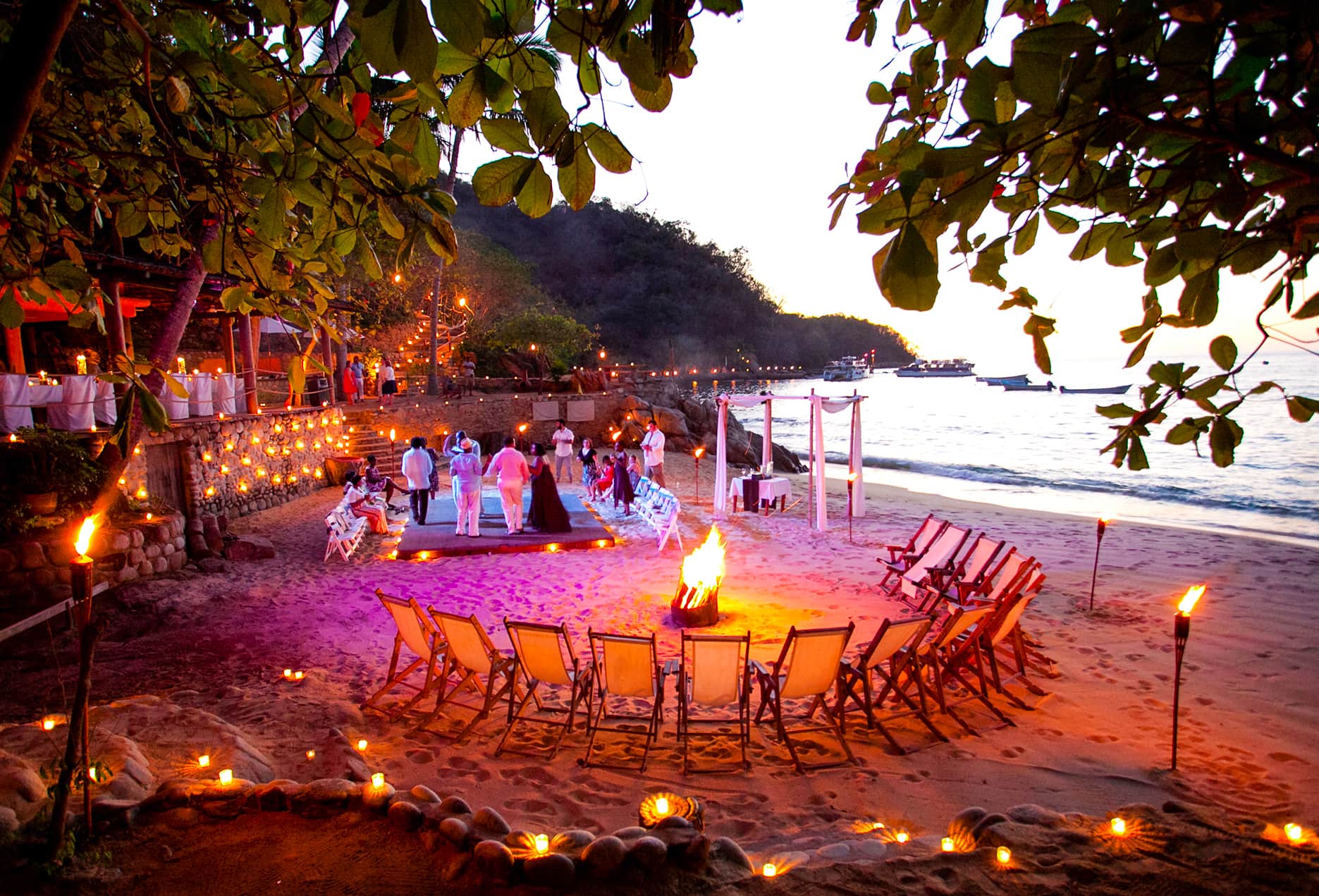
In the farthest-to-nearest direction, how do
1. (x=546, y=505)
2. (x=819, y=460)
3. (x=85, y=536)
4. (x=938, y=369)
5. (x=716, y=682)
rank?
1. (x=938, y=369)
2. (x=819, y=460)
3. (x=546, y=505)
4. (x=716, y=682)
5. (x=85, y=536)

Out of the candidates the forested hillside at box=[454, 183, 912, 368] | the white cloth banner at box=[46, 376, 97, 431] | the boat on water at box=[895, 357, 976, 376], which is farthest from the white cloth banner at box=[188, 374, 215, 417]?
the boat on water at box=[895, 357, 976, 376]

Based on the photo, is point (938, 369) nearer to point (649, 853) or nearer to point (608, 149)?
point (649, 853)

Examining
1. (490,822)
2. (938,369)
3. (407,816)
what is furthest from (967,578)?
(938,369)

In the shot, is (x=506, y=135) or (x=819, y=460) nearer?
(x=506, y=135)

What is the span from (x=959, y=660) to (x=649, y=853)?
10.7 feet

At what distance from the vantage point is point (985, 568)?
6434 mm

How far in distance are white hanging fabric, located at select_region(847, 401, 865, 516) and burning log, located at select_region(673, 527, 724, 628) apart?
499 cm

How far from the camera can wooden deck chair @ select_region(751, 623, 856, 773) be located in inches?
165

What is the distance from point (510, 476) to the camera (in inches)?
404

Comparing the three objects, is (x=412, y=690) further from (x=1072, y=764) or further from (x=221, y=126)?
(x=1072, y=764)

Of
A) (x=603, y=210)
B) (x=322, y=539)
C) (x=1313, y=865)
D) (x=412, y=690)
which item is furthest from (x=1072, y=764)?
(x=603, y=210)

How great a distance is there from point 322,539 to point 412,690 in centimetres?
650

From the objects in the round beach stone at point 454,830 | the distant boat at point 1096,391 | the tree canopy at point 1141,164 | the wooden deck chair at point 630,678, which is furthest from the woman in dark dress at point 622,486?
the distant boat at point 1096,391

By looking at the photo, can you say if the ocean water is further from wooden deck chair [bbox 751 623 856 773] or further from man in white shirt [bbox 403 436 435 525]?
man in white shirt [bbox 403 436 435 525]
